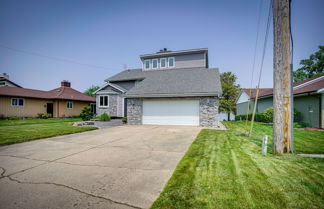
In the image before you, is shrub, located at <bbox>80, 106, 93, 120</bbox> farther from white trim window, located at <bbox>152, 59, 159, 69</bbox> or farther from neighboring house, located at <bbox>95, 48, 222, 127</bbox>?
white trim window, located at <bbox>152, 59, 159, 69</bbox>

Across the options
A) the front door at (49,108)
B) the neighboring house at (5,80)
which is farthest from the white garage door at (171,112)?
the neighboring house at (5,80)

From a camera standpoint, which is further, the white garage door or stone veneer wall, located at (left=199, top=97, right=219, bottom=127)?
the white garage door

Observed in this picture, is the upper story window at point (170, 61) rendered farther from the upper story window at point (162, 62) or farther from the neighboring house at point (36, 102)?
the neighboring house at point (36, 102)

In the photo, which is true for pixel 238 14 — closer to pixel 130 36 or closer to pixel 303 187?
pixel 130 36

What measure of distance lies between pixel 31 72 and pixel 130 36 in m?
19.5

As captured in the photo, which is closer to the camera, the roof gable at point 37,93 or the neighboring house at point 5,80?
the roof gable at point 37,93

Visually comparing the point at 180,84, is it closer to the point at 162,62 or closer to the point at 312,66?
the point at 162,62

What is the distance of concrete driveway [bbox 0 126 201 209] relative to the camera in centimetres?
224

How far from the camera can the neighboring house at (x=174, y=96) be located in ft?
35.3

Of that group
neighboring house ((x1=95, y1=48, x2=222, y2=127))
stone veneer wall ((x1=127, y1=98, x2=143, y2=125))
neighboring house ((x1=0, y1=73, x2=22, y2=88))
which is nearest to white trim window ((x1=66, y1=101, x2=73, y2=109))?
neighboring house ((x1=95, y1=48, x2=222, y2=127))

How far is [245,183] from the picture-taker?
2.62 m

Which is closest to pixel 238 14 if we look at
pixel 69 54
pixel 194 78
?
pixel 194 78

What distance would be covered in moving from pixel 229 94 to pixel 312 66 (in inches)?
1112

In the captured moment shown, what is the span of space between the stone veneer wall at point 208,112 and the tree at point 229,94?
1402 cm
